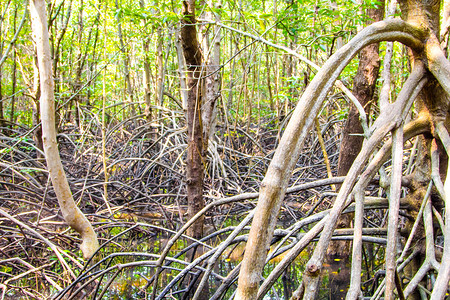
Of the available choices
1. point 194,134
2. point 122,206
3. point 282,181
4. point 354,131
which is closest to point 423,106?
point 282,181

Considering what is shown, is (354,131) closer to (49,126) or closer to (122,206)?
(49,126)

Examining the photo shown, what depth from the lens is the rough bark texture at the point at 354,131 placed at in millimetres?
2956

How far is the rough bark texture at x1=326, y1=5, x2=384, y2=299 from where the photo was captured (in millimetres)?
2956

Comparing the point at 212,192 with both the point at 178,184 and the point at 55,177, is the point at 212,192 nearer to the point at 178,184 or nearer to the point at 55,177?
the point at 178,184

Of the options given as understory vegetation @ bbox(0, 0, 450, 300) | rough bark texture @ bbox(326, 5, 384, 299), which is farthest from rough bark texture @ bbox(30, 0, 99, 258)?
rough bark texture @ bbox(326, 5, 384, 299)

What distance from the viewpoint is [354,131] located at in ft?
10.1

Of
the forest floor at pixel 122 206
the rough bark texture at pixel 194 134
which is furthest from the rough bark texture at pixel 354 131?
the rough bark texture at pixel 194 134

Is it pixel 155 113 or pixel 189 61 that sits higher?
pixel 189 61

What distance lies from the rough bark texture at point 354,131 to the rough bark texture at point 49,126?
1.76 meters

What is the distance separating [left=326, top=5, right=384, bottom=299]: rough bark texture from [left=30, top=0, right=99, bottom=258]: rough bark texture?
176 centimetres

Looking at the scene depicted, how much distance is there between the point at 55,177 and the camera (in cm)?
252

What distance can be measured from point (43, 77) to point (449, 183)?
7.14ft

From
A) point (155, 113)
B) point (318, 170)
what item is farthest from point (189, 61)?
point (155, 113)

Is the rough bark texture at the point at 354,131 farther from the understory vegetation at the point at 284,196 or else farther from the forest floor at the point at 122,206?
the forest floor at the point at 122,206
